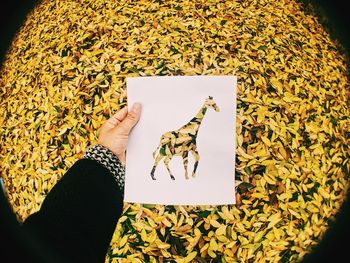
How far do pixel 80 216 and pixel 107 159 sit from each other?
256 mm

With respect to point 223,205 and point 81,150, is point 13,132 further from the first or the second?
point 223,205

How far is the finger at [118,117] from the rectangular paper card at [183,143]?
4 centimetres

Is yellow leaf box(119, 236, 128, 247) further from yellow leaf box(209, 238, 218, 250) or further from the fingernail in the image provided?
the fingernail

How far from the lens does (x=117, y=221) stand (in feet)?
4.06

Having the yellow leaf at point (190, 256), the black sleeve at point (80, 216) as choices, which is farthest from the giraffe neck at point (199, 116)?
the yellow leaf at point (190, 256)

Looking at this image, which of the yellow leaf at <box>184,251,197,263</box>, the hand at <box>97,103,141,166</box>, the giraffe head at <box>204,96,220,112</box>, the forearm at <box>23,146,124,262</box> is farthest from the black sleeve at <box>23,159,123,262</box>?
the giraffe head at <box>204,96,220,112</box>

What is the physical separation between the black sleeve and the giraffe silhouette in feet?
0.77

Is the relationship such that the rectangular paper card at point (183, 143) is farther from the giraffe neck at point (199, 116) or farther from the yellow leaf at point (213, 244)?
the yellow leaf at point (213, 244)

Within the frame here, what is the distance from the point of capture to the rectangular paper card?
1271mm

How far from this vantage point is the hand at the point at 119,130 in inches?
49.9

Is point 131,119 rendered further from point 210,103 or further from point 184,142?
point 210,103

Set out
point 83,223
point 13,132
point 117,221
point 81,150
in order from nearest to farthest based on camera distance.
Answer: point 83,223 → point 117,221 → point 81,150 → point 13,132

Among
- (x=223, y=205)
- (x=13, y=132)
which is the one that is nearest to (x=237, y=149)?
(x=223, y=205)

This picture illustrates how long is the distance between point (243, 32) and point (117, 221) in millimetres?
1104
